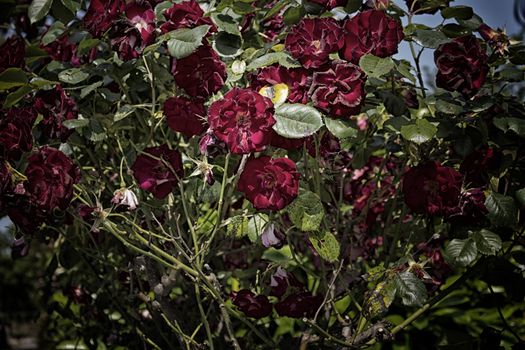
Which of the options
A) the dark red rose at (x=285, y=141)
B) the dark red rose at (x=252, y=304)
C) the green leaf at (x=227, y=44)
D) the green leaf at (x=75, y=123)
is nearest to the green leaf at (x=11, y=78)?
A: the green leaf at (x=75, y=123)

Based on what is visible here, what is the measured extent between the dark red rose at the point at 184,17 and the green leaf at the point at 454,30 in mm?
471

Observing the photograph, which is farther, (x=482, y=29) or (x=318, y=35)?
(x=482, y=29)

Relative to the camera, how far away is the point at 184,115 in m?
1.16

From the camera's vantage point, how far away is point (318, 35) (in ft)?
3.54

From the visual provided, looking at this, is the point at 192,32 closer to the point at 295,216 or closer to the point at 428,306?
the point at 295,216

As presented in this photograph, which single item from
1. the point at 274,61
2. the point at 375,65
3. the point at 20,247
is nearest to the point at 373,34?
the point at 375,65

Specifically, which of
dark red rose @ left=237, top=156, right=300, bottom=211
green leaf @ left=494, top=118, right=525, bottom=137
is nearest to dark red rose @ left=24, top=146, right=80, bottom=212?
dark red rose @ left=237, top=156, right=300, bottom=211

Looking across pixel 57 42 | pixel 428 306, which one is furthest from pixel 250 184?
pixel 57 42

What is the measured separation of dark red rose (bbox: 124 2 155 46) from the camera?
1.17 meters

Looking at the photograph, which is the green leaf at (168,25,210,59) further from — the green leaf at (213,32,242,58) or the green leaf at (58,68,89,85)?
the green leaf at (58,68,89,85)

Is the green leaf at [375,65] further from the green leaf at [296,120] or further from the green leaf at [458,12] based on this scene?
the green leaf at [458,12]

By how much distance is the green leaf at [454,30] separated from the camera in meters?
1.26

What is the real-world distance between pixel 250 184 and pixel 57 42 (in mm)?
721

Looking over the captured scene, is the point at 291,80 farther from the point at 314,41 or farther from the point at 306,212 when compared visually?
the point at 306,212
